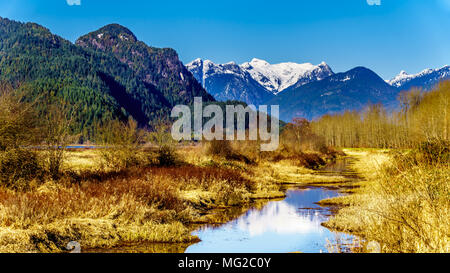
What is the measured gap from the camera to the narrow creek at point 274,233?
35.1 feet

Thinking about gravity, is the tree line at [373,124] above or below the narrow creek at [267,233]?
above

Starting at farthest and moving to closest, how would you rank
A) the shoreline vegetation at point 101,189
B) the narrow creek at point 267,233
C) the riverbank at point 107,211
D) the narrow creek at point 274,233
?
the narrow creek at point 274,233 → the narrow creek at point 267,233 → the shoreline vegetation at point 101,189 → the riverbank at point 107,211

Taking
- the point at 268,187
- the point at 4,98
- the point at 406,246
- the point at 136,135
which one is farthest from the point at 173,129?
the point at 406,246

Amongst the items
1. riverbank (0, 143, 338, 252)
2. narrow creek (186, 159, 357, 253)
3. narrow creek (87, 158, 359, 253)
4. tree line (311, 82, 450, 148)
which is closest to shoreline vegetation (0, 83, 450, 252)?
riverbank (0, 143, 338, 252)

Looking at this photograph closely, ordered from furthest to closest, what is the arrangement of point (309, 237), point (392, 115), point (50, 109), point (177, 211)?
point (392, 115), point (50, 109), point (177, 211), point (309, 237)

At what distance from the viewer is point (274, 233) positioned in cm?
1287

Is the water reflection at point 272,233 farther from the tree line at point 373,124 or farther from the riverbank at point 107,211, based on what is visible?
the tree line at point 373,124

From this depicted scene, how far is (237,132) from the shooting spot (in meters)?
39.0

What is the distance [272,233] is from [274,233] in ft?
0.23

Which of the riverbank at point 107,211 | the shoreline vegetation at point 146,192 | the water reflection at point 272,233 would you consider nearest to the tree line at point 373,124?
the shoreline vegetation at point 146,192

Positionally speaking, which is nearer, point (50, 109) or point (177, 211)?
point (177, 211)

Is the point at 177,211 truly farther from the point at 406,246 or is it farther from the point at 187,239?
the point at 406,246

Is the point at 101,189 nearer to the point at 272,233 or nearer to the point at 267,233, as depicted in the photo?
the point at 267,233

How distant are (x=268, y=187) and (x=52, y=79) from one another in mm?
152130
